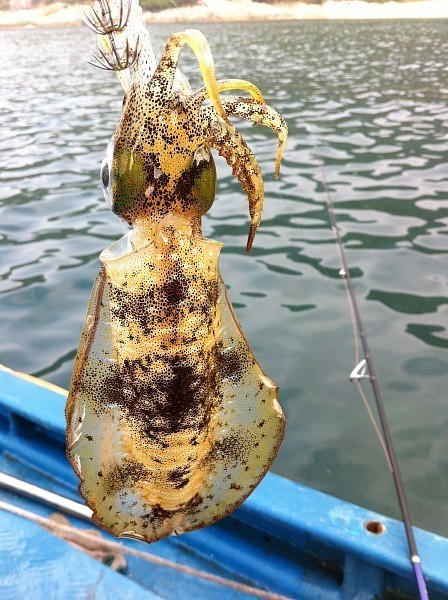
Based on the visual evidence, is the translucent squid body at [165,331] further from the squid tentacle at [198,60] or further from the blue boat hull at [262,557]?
the blue boat hull at [262,557]

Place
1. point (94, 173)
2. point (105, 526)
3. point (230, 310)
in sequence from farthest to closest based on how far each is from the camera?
point (94, 173), point (105, 526), point (230, 310)

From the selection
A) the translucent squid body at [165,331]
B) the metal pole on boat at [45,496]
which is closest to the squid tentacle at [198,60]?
the translucent squid body at [165,331]

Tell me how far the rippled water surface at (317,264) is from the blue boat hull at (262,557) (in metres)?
1.13

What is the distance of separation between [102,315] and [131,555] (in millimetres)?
1952

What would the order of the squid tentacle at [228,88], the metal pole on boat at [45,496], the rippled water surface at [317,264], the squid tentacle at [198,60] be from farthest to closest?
the rippled water surface at [317,264]
the metal pole on boat at [45,496]
the squid tentacle at [228,88]
the squid tentacle at [198,60]

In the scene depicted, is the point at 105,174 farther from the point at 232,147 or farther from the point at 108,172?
the point at 232,147

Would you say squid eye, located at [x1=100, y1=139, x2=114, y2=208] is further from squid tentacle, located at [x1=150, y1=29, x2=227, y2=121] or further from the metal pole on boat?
the metal pole on boat

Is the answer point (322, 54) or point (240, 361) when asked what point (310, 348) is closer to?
point (240, 361)

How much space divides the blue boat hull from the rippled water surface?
3.70ft

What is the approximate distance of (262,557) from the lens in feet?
9.45

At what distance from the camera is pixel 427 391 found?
4.61 m

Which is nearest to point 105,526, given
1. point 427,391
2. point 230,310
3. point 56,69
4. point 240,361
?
point 240,361

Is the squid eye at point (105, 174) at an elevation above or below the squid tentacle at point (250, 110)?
below

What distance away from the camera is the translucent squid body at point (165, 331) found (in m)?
1.19
